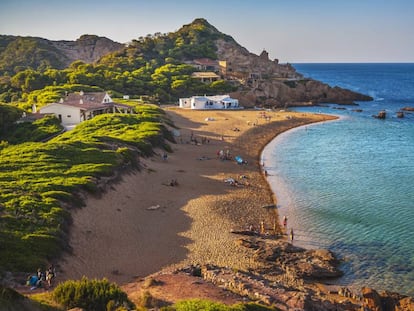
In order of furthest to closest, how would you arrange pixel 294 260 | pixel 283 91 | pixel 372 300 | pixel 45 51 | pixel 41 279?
pixel 45 51 < pixel 283 91 < pixel 294 260 < pixel 372 300 < pixel 41 279

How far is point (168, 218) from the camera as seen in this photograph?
2445cm

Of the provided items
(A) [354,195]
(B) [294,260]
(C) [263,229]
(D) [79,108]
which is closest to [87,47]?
(D) [79,108]

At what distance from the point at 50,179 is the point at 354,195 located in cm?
2112

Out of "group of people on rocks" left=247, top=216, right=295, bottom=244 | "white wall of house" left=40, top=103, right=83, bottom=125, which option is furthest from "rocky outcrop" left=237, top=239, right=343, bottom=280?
"white wall of house" left=40, top=103, right=83, bottom=125

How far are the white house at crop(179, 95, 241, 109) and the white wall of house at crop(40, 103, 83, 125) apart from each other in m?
28.3

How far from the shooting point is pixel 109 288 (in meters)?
12.7

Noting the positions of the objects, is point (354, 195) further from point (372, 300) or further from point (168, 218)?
point (372, 300)

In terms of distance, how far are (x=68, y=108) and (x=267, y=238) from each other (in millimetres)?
33727

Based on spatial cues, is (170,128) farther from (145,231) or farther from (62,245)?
(62,245)

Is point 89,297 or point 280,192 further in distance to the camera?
point 280,192

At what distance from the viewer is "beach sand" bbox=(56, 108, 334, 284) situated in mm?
18969

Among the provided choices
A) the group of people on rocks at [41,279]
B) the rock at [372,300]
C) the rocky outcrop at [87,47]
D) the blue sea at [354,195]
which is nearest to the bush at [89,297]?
the group of people on rocks at [41,279]

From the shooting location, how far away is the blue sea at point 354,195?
65.9 ft

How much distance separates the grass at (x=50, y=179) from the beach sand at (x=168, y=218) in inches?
40.6
